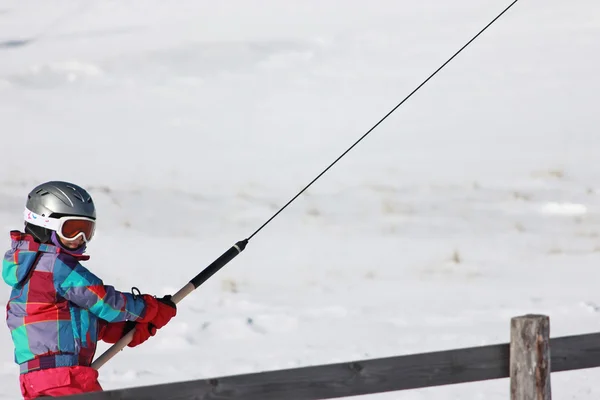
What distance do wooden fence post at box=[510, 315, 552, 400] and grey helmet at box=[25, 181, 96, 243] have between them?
1.72 metres

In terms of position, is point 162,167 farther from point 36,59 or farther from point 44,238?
point 44,238

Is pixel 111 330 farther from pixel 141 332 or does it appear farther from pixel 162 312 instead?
pixel 162 312

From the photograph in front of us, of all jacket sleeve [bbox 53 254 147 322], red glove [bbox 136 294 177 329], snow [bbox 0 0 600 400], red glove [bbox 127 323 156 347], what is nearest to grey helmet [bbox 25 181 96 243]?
jacket sleeve [bbox 53 254 147 322]

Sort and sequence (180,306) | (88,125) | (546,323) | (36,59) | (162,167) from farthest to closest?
(36,59)
(88,125)
(162,167)
(180,306)
(546,323)

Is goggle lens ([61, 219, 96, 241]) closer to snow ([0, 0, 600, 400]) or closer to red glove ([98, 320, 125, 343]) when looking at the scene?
red glove ([98, 320, 125, 343])

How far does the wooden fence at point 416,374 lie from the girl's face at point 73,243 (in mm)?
810

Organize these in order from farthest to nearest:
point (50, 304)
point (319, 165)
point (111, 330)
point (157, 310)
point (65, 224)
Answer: point (319, 165) → point (111, 330) → point (157, 310) → point (65, 224) → point (50, 304)

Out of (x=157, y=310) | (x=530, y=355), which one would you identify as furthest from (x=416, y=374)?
(x=157, y=310)

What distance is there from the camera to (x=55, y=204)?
4281 mm

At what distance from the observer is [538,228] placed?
1087 centimetres

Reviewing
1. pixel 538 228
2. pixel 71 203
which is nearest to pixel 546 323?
pixel 71 203

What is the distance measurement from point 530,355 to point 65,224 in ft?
6.04

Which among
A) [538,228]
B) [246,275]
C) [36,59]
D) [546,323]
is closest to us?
[546,323]

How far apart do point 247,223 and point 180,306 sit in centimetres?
246
